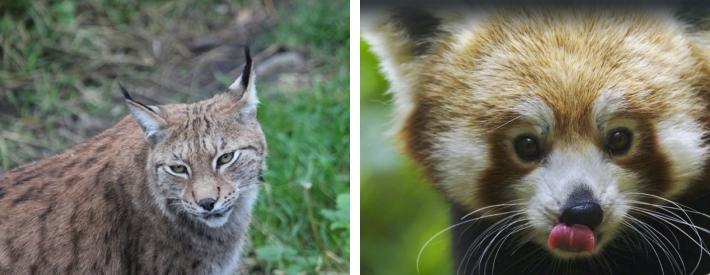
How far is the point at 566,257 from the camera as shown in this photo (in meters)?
3.75

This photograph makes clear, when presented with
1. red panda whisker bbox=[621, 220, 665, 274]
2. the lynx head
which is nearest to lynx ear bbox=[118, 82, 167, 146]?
the lynx head

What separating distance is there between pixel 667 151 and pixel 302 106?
81.3 inches

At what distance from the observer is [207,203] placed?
3.65 meters

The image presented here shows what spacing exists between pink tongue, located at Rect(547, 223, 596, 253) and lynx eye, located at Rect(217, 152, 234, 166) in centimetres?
111

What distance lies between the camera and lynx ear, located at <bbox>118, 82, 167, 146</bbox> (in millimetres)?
3617

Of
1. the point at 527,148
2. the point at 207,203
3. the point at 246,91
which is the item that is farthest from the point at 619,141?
the point at 207,203

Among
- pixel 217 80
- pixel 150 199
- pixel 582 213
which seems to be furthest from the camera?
pixel 217 80

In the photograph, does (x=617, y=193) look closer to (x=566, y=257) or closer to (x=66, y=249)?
(x=566, y=257)

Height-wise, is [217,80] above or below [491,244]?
above

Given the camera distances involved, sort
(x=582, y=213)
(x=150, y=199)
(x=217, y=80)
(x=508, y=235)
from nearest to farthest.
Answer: (x=582, y=213), (x=150, y=199), (x=508, y=235), (x=217, y=80)

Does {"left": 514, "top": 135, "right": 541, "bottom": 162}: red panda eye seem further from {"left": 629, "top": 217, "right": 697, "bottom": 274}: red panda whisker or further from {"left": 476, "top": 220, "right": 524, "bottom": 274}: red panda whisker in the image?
{"left": 629, "top": 217, "right": 697, "bottom": 274}: red panda whisker

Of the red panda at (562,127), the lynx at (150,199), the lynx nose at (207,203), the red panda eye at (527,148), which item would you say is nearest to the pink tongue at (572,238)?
the red panda at (562,127)

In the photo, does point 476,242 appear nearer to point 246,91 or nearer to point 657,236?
point 657,236

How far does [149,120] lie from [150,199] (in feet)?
0.89
